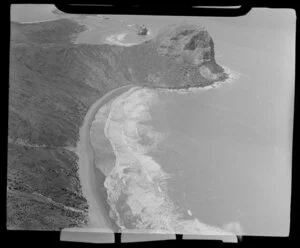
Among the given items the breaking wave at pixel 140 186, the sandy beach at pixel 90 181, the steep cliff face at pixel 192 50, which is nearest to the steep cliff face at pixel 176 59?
the steep cliff face at pixel 192 50

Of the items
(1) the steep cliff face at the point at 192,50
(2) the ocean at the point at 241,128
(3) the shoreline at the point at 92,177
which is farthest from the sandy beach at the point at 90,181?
(1) the steep cliff face at the point at 192,50

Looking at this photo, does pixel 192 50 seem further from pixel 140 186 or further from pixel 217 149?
pixel 140 186

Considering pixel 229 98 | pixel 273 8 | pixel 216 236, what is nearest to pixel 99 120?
pixel 229 98

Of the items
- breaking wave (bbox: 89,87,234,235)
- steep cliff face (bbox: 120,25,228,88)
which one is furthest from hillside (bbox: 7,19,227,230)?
breaking wave (bbox: 89,87,234,235)

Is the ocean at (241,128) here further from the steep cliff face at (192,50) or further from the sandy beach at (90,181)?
the sandy beach at (90,181)

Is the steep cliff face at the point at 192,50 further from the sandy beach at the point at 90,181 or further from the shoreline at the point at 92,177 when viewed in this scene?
the sandy beach at the point at 90,181

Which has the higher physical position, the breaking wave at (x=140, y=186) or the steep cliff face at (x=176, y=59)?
the steep cliff face at (x=176, y=59)
